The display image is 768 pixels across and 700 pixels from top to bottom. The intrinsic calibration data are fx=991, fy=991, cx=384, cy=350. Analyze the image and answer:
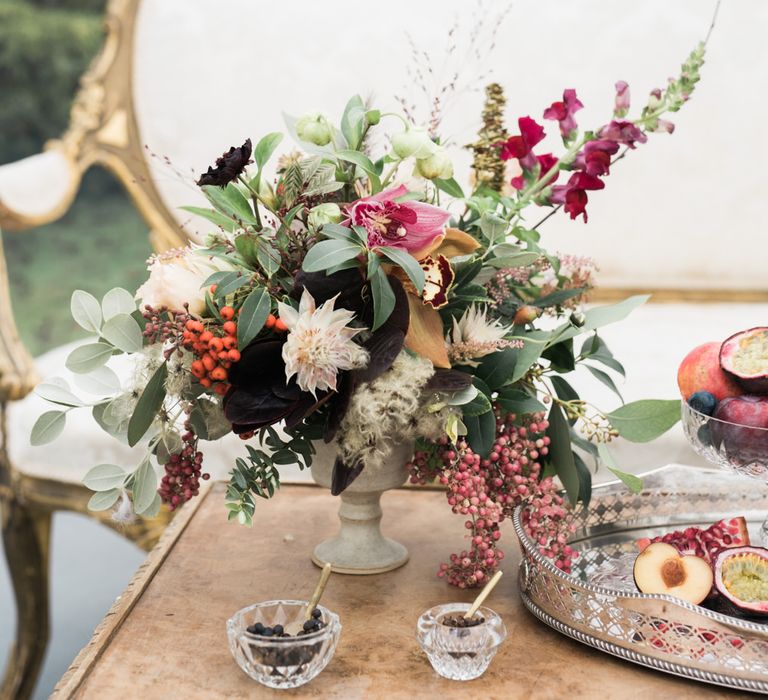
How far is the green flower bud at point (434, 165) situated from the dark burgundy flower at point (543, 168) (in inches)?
5.0

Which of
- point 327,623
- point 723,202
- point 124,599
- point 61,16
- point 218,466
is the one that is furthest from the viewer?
point 61,16

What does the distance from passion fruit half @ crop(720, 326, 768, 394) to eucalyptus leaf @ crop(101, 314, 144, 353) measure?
1.78 ft

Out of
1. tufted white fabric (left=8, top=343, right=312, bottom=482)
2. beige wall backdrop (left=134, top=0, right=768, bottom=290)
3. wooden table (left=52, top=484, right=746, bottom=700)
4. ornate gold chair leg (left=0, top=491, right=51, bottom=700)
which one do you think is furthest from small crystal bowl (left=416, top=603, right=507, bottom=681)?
beige wall backdrop (left=134, top=0, right=768, bottom=290)

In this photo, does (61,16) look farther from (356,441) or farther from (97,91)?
(356,441)

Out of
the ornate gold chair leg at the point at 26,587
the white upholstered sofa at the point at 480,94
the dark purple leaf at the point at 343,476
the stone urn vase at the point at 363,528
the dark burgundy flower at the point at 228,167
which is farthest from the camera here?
the white upholstered sofa at the point at 480,94

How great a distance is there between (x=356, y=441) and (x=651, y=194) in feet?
4.26

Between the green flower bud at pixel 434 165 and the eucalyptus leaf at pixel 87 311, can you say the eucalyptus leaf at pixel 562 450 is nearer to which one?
the green flower bud at pixel 434 165

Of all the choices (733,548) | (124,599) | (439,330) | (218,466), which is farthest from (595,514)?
(218,466)

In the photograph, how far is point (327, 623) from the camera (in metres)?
0.82

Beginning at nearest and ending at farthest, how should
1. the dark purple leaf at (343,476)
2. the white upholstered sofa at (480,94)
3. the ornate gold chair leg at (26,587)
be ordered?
the dark purple leaf at (343,476), the ornate gold chair leg at (26,587), the white upholstered sofa at (480,94)

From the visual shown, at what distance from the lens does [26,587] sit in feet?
5.41

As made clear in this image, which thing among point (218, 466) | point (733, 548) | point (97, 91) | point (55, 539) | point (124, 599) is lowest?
point (55, 539)

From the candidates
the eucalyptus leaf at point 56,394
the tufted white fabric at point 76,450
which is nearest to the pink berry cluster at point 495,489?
the eucalyptus leaf at point 56,394

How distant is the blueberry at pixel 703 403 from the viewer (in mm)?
908
